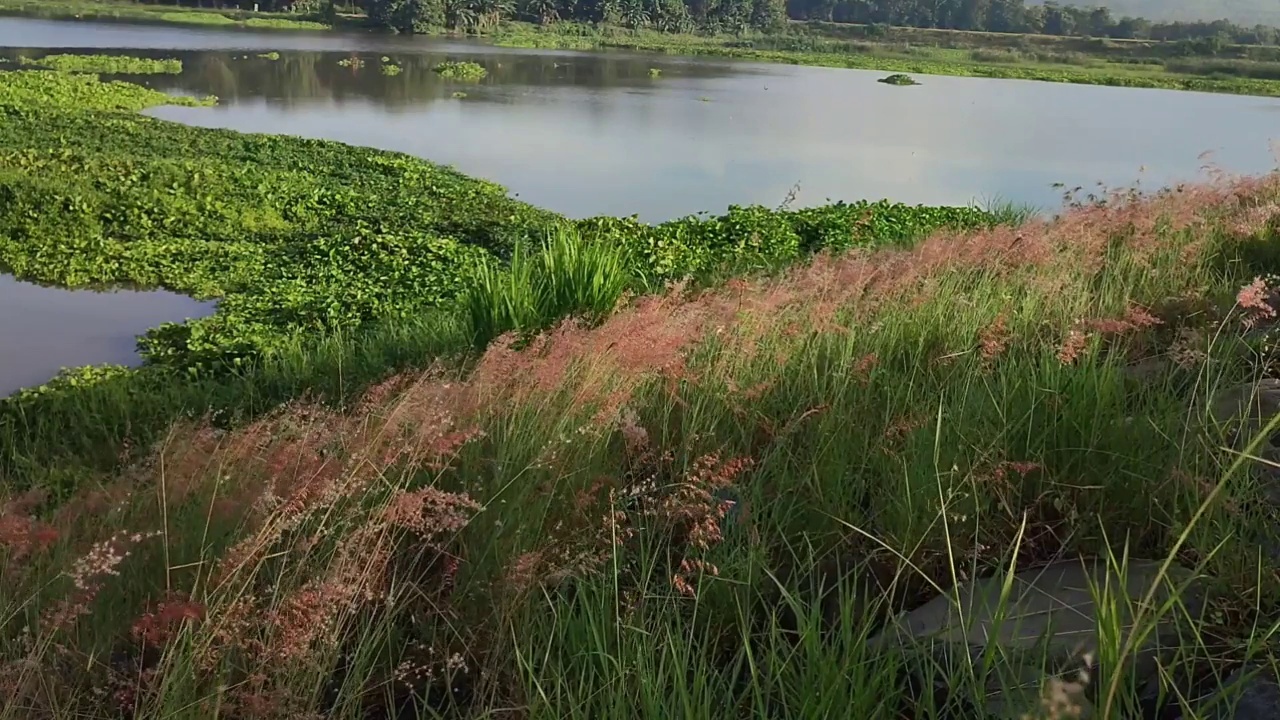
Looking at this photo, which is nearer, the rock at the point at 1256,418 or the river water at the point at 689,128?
the rock at the point at 1256,418

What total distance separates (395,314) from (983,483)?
531 centimetres

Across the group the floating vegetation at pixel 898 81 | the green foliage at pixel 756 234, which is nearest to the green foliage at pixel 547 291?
the green foliage at pixel 756 234

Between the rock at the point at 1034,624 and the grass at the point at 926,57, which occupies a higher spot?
the grass at the point at 926,57

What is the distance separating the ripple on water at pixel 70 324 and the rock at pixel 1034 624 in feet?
19.5

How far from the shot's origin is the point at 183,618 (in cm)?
164

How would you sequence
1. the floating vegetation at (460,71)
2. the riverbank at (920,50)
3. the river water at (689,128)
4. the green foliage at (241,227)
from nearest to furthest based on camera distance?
the green foliage at (241,227) → the river water at (689,128) → the floating vegetation at (460,71) → the riverbank at (920,50)

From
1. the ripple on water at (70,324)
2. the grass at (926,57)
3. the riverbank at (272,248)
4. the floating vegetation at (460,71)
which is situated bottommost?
the ripple on water at (70,324)

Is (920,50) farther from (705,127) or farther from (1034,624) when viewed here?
(1034,624)

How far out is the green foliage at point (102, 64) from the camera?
26.3 meters

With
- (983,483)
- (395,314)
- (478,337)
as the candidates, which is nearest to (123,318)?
(395,314)

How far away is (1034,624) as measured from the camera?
1.72 metres

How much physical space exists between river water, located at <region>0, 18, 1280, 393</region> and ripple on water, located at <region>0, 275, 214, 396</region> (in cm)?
3

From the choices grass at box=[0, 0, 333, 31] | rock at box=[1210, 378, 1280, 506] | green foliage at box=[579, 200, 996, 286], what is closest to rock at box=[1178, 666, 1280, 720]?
rock at box=[1210, 378, 1280, 506]

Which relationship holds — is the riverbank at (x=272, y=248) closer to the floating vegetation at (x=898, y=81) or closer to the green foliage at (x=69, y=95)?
the green foliage at (x=69, y=95)
